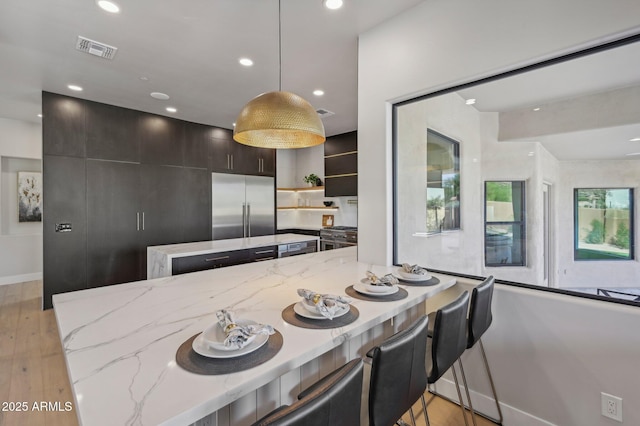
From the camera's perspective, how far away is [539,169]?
2.20 meters

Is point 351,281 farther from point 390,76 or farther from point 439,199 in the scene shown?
point 390,76

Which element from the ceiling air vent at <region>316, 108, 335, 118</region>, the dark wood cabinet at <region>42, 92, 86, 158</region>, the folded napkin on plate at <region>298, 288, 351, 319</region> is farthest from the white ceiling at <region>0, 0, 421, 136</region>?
the folded napkin on plate at <region>298, 288, 351, 319</region>

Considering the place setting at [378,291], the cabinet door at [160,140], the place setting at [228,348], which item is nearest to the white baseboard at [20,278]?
the cabinet door at [160,140]

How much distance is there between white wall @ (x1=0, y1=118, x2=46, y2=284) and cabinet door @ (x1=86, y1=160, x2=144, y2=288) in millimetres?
2146

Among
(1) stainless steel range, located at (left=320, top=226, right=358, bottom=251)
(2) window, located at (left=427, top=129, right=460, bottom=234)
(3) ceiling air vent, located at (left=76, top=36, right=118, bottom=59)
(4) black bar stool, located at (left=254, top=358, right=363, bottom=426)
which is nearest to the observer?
(4) black bar stool, located at (left=254, top=358, right=363, bottom=426)

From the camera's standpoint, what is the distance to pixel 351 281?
1.96 metres

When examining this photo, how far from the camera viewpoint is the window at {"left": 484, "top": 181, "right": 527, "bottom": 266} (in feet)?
7.50

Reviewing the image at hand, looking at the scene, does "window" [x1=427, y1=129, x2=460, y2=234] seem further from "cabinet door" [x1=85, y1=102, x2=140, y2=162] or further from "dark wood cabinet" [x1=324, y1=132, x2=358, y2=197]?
"cabinet door" [x1=85, y1=102, x2=140, y2=162]

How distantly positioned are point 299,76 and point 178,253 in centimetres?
230

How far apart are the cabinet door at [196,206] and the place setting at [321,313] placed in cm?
420

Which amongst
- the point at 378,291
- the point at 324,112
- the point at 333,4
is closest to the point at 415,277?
the point at 378,291

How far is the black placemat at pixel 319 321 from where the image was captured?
48.3 inches

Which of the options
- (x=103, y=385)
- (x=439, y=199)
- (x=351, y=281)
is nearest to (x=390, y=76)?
(x=439, y=199)

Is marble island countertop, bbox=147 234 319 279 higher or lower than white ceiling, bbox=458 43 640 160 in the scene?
lower
